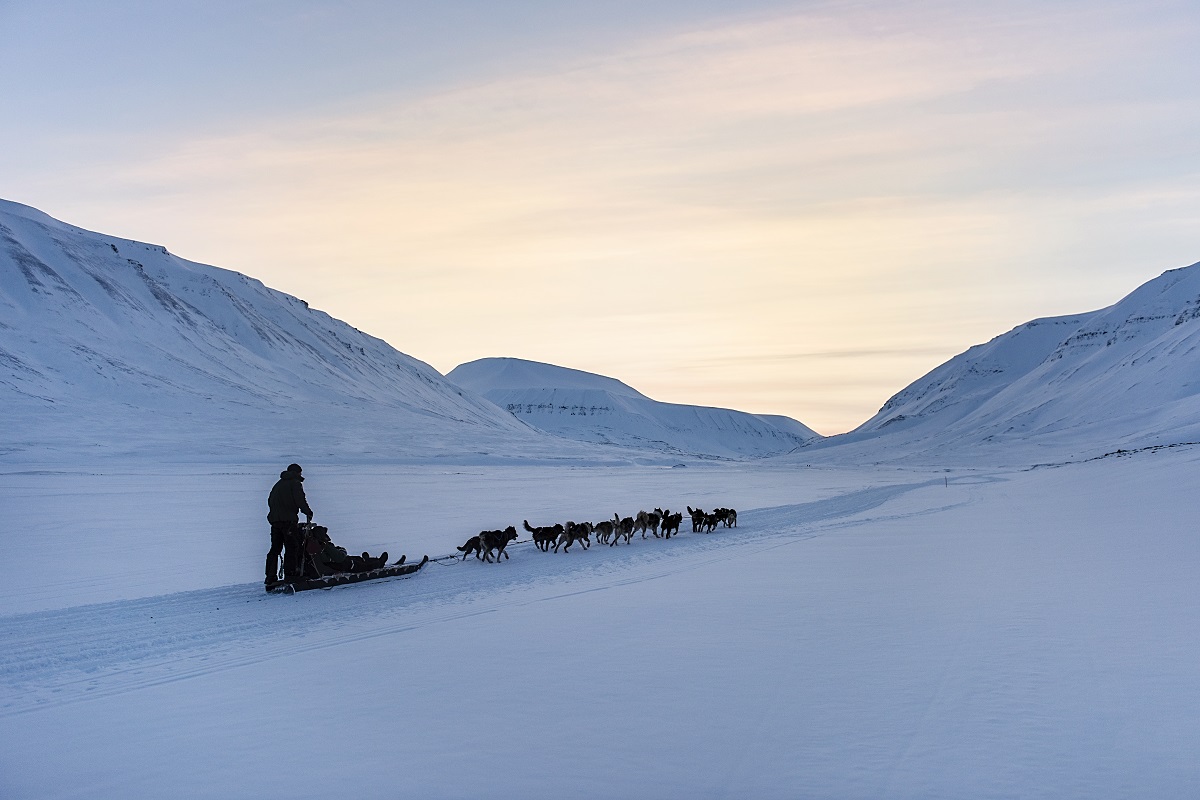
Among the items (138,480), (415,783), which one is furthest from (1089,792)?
(138,480)

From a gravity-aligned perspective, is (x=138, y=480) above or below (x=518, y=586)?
above

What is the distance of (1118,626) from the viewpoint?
966cm

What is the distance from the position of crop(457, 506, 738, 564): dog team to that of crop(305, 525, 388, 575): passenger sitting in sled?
8.16 feet

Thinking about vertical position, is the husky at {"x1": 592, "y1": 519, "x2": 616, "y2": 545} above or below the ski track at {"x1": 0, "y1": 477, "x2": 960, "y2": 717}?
above

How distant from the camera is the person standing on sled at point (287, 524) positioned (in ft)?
43.1

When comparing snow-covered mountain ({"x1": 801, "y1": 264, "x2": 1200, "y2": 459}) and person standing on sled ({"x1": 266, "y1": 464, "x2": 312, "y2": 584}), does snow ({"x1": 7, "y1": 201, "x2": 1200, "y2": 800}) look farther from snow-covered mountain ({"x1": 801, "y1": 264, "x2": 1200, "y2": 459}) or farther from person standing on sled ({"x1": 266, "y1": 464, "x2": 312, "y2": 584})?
snow-covered mountain ({"x1": 801, "y1": 264, "x2": 1200, "y2": 459})

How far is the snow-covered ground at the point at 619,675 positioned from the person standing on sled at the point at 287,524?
609 mm

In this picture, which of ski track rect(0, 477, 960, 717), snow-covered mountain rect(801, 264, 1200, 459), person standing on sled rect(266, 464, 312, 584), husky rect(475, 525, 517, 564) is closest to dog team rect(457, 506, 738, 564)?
husky rect(475, 525, 517, 564)

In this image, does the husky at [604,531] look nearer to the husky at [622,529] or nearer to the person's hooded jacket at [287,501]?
the husky at [622,529]

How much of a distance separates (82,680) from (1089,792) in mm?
8112

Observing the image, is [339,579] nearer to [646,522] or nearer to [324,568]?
[324,568]

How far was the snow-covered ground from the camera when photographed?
5852 mm

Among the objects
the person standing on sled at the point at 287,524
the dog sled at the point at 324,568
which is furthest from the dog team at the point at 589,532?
the person standing on sled at the point at 287,524

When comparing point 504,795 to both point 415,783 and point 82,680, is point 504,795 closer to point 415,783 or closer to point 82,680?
point 415,783
